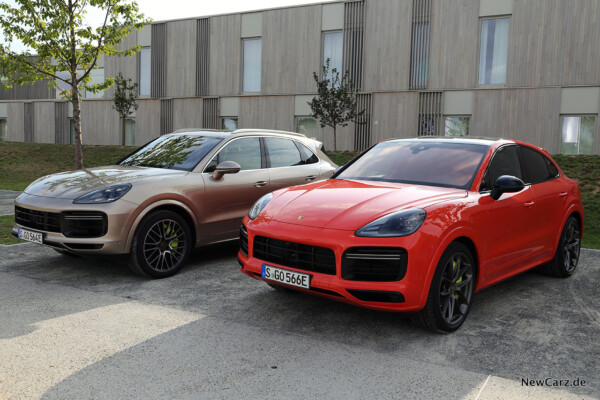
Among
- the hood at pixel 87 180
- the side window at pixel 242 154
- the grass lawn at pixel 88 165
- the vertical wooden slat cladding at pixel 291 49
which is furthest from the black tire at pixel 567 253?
the vertical wooden slat cladding at pixel 291 49

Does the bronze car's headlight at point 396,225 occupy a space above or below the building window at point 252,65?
below

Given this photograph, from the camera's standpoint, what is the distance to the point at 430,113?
22.1 metres

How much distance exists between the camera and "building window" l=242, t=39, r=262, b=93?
A: 25.8 m

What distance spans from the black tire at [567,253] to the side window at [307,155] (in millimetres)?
3384

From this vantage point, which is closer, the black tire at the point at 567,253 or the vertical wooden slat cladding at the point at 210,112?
the black tire at the point at 567,253

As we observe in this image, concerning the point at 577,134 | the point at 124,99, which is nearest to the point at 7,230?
the point at 577,134

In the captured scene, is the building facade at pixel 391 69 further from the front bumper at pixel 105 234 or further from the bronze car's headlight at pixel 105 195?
the front bumper at pixel 105 234

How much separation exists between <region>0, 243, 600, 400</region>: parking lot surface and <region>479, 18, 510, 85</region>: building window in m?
16.5

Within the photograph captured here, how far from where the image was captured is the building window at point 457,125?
21.7 m

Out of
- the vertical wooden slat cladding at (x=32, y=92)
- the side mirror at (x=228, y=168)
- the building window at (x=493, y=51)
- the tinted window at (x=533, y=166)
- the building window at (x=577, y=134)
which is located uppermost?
the building window at (x=493, y=51)

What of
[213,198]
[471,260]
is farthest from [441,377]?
[213,198]

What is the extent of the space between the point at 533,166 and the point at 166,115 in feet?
82.1

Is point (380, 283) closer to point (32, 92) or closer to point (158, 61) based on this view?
point (158, 61)

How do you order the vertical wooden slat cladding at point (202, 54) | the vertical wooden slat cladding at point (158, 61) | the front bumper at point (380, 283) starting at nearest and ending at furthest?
the front bumper at point (380, 283) < the vertical wooden slat cladding at point (202, 54) < the vertical wooden slat cladding at point (158, 61)
